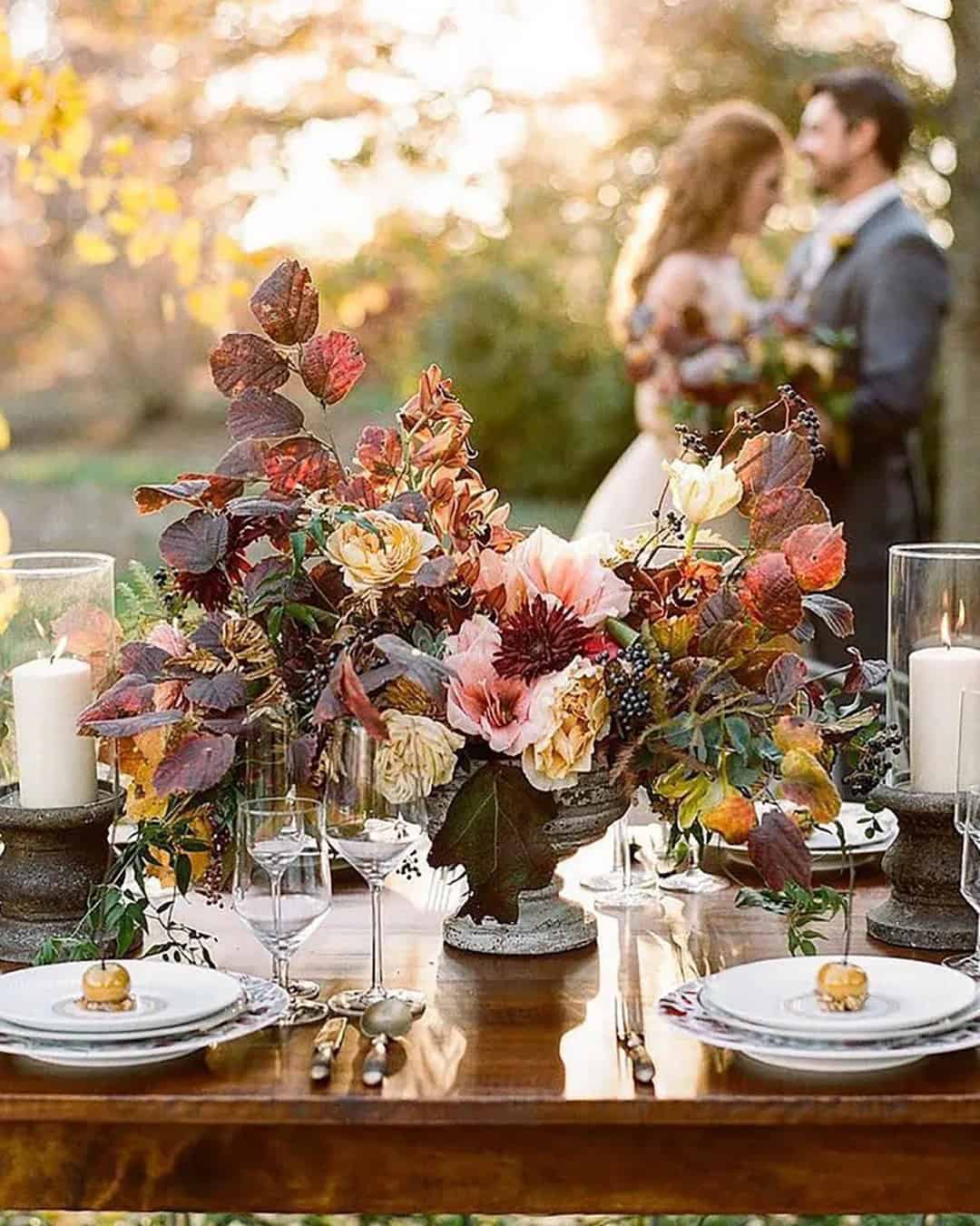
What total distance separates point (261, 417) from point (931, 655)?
0.60 m

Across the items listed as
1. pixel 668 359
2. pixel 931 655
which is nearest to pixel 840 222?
pixel 668 359

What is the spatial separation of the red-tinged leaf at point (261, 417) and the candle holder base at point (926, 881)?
0.58 metres

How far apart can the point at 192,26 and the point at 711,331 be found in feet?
4.52

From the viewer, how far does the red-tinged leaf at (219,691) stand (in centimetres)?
154

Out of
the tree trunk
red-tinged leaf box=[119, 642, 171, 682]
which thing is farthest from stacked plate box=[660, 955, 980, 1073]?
the tree trunk

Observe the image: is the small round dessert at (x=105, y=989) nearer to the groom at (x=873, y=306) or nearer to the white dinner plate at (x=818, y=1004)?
the white dinner plate at (x=818, y=1004)

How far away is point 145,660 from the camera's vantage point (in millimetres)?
1607

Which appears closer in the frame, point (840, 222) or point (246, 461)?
point (246, 461)

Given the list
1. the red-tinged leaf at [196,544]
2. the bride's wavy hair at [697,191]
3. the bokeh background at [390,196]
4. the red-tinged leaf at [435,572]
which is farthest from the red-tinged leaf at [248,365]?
the bride's wavy hair at [697,191]

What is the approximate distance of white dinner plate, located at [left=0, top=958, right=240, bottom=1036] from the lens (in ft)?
4.54

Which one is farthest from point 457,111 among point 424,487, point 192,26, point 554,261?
point 424,487

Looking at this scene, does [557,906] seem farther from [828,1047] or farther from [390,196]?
[390,196]

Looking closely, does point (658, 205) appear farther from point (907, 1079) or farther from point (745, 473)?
point (907, 1079)

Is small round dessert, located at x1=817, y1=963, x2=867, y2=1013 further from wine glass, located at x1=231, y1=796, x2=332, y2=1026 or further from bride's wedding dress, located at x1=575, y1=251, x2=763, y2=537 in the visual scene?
bride's wedding dress, located at x1=575, y1=251, x2=763, y2=537
